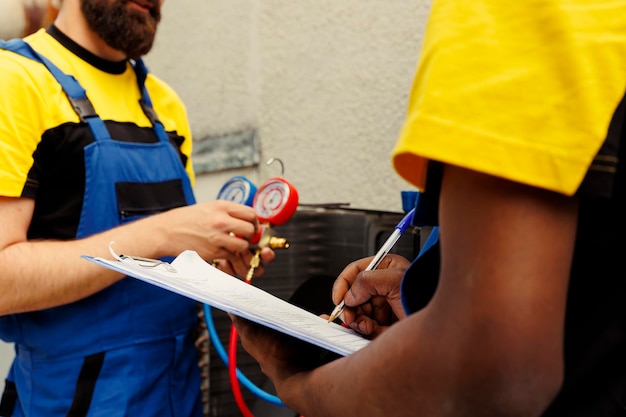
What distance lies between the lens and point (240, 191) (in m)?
1.37

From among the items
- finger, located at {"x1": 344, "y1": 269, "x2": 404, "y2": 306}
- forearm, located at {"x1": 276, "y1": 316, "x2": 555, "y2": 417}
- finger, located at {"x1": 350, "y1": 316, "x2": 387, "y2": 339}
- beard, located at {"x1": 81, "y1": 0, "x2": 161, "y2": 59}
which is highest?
beard, located at {"x1": 81, "y1": 0, "x2": 161, "y2": 59}

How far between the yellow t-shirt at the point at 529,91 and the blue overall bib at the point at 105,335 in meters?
0.97

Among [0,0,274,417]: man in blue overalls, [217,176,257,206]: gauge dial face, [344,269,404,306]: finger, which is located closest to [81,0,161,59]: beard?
[0,0,274,417]: man in blue overalls

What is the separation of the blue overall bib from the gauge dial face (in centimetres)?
21

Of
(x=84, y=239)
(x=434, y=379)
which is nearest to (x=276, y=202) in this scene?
(x=84, y=239)

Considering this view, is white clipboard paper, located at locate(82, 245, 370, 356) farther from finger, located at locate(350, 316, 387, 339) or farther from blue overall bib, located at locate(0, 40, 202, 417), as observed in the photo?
blue overall bib, located at locate(0, 40, 202, 417)

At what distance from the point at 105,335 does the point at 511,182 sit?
3.39ft

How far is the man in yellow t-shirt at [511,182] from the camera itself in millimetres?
341

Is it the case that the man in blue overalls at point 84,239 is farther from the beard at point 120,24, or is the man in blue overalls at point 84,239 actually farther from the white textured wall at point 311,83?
the white textured wall at point 311,83

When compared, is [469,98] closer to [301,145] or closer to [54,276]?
[54,276]

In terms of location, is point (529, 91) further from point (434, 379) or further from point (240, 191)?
point (240, 191)

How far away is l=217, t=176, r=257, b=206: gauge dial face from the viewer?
1333mm

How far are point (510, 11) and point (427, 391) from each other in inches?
11.1

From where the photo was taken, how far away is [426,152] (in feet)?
1.17
